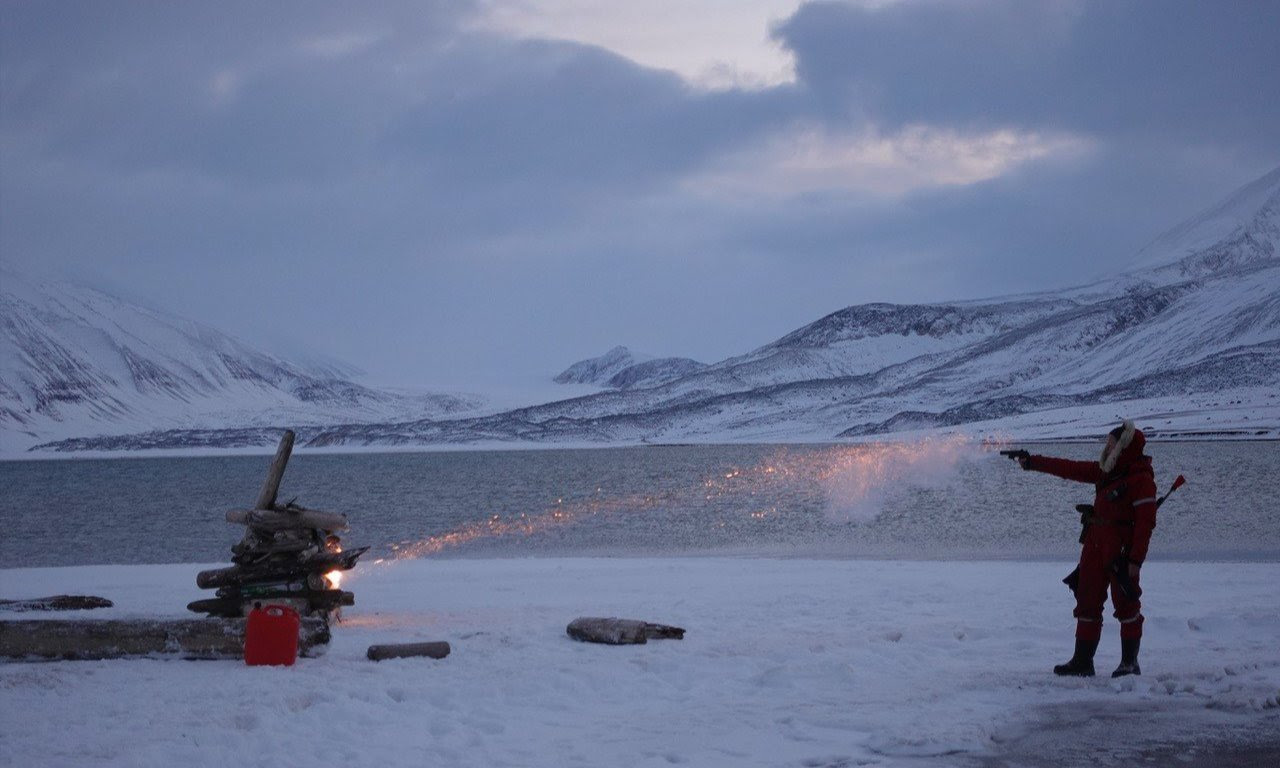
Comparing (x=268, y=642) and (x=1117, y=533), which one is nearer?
(x=1117, y=533)

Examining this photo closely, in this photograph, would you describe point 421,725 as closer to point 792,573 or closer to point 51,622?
point 51,622

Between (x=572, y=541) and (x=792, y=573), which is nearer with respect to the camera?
(x=792, y=573)

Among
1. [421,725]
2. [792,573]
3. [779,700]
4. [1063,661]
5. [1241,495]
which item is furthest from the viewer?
[1241,495]

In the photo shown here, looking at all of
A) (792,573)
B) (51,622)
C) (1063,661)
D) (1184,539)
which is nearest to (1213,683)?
(1063,661)

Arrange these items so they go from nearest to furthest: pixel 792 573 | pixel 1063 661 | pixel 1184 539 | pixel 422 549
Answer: pixel 1063 661 < pixel 792 573 < pixel 1184 539 < pixel 422 549

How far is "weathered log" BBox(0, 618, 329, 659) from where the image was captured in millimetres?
12984

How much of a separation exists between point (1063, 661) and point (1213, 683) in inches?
76.3

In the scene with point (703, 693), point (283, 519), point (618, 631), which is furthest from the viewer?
point (283, 519)

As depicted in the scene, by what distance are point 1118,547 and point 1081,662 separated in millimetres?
1153

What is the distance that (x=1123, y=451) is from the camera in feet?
38.7

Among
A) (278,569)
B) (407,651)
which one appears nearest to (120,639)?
(407,651)

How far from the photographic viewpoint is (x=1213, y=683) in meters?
11.1

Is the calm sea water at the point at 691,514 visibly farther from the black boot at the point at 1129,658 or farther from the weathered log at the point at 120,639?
the weathered log at the point at 120,639

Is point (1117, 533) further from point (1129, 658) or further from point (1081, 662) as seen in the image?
point (1081, 662)
